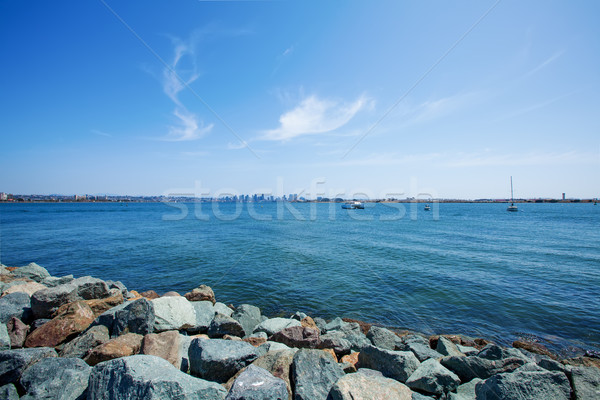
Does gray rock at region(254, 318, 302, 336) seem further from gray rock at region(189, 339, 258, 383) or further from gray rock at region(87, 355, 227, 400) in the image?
gray rock at region(87, 355, 227, 400)

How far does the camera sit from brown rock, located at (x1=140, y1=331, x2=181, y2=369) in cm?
458

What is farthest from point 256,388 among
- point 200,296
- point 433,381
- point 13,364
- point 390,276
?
point 390,276

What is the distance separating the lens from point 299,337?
21.4ft

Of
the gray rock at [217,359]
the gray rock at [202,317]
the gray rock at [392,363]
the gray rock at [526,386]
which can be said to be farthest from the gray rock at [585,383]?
the gray rock at [202,317]

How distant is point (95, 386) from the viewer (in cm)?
351

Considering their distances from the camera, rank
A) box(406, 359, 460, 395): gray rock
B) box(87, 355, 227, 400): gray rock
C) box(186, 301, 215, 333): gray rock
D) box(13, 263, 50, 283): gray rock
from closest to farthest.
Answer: box(87, 355, 227, 400): gray rock → box(406, 359, 460, 395): gray rock → box(186, 301, 215, 333): gray rock → box(13, 263, 50, 283): gray rock

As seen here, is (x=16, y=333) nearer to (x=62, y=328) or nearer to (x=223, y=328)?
(x=62, y=328)

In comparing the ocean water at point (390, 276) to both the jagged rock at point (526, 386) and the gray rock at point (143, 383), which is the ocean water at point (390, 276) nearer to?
the jagged rock at point (526, 386)

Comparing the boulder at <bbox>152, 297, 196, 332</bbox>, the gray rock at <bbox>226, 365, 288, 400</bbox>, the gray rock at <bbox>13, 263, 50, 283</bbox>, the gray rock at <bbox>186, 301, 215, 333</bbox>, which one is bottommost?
the gray rock at <bbox>13, 263, 50, 283</bbox>

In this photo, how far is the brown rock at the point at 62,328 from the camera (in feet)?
17.6

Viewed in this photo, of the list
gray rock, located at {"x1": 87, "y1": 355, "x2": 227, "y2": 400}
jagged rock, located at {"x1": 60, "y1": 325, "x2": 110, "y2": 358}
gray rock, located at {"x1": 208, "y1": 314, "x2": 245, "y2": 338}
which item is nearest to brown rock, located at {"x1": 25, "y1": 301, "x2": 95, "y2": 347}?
jagged rock, located at {"x1": 60, "y1": 325, "x2": 110, "y2": 358}

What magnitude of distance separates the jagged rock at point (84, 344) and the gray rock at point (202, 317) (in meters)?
2.02

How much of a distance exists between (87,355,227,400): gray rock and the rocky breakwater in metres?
0.01

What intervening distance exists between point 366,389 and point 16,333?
6.77 m
